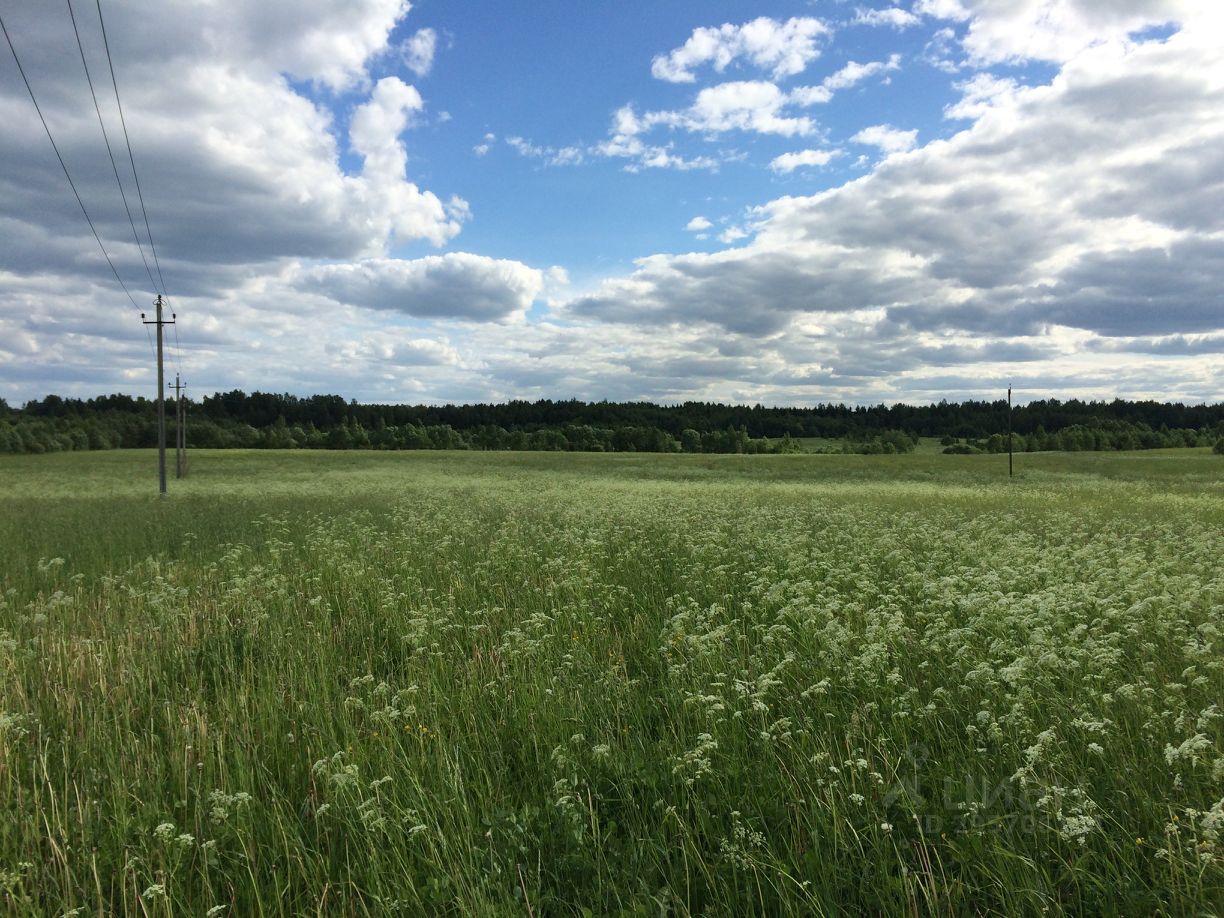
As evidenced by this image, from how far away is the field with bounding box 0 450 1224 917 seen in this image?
3.61m

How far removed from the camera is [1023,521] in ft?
62.6

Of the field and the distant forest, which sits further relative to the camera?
the distant forest

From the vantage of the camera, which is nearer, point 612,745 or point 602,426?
point 612,745

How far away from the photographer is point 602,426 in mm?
123875

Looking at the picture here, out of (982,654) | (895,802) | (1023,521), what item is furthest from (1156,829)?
→ (1023,521)

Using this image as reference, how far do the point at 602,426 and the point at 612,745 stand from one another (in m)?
119

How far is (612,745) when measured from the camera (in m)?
5.02

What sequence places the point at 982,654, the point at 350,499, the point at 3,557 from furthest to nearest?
the point at 350,499
the point at 3,557
the point at 982,654

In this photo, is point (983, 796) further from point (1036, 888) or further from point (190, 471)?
point (190, 471)

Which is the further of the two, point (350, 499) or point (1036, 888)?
point (350, 499)

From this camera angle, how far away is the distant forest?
10150 cm

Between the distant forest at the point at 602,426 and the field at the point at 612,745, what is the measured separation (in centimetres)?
9477

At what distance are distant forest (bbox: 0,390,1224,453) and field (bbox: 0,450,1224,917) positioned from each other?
94.8 metres

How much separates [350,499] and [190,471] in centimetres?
3741
